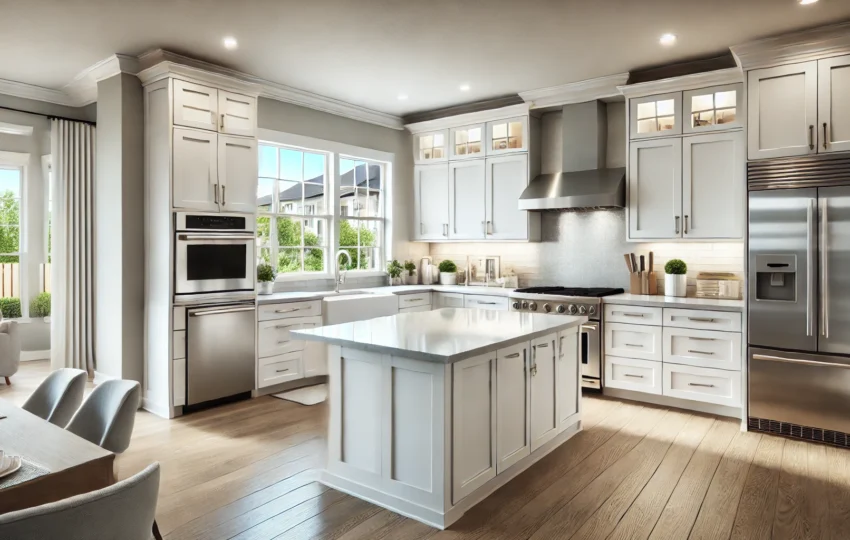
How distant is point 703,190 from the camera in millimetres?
4812

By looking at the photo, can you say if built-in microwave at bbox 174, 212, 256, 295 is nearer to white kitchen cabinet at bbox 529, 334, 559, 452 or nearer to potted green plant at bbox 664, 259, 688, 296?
white kitchen cabinet at bbox 529, 334, 559, 452

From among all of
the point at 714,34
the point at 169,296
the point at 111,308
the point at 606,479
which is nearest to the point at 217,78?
the point at 169,296

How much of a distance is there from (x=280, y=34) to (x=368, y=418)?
2884 mm

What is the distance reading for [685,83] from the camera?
15.9 ft

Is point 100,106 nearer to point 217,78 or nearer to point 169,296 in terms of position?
point 217,78

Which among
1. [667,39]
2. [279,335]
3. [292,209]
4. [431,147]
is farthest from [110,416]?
[431,147]

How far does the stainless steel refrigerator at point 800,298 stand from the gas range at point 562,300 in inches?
50.1

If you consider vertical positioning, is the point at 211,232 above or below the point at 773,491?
above

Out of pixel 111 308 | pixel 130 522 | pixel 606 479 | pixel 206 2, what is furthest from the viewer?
pixel 111 308

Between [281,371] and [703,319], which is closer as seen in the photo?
[703,319]

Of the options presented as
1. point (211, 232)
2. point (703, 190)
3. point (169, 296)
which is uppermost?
point (703, 190)

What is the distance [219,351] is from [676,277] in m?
4.07

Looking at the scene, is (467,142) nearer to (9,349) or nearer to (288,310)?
(288,310)

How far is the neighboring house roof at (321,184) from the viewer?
5793 millimetres
